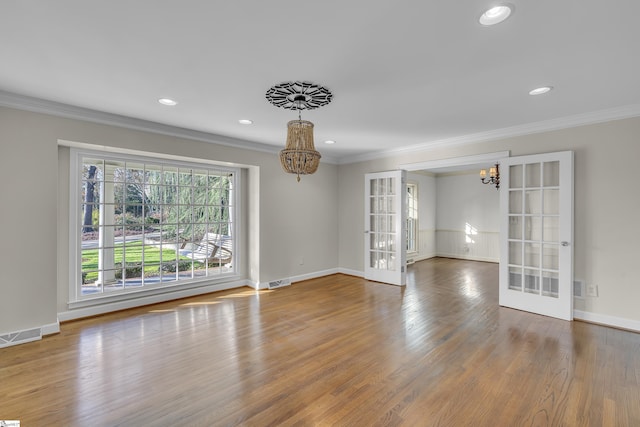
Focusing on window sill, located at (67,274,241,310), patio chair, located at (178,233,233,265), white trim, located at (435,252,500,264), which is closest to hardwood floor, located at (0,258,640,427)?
window sill, located at (67,274,241,310)

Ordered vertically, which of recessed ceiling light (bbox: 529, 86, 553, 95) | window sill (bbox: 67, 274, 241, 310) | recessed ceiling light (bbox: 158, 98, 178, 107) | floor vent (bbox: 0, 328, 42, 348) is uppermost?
recessed ceiling light (bbox: 158, 98, 178, 107)

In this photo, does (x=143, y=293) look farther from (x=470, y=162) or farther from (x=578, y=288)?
(x=578, y=288)

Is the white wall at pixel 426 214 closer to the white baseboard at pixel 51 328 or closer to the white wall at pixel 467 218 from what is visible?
the white wall at pixel 467 218

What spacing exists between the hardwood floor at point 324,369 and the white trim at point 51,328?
99 millimetres

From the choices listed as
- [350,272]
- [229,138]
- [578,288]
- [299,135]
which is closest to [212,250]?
[229,138]

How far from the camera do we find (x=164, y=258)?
14.4 feet

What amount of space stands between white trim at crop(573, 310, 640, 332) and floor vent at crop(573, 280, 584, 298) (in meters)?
0.20

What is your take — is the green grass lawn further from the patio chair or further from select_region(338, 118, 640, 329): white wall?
select_region(338, 118, 640, 329): white wall

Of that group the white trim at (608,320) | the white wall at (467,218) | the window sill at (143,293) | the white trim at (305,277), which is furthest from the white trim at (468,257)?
the window sill at (143,293)

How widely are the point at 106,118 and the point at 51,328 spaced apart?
239cm

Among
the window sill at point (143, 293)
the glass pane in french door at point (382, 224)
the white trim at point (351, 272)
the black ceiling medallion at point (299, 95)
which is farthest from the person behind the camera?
the white trim at point (351, 272)

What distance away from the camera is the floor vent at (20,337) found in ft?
9.43

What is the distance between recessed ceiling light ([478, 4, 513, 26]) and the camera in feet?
5.31

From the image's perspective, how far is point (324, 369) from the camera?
2.45 m
